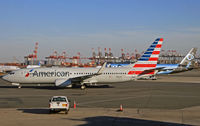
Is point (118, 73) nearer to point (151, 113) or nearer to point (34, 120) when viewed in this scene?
point (151, 113)

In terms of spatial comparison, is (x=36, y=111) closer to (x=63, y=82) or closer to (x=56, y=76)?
(x=63, y=82)

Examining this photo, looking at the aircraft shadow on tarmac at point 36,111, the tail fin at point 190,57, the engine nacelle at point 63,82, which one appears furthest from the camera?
the tail fin at point 190,57

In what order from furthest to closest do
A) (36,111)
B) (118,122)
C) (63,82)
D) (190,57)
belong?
1. (190,57)
2. (63,82)
3. (36,111)
4. (118,122)

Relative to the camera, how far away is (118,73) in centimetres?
4703

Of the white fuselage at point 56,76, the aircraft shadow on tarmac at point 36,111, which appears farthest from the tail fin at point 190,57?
the aircraft shadow on tarmac at point 36,111

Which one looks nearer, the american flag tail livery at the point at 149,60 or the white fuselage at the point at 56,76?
the white fuselage at the point at 56,76

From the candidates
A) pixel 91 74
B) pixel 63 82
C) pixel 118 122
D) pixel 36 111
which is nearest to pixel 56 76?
pixel 63 82

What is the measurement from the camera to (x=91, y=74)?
47.4 m

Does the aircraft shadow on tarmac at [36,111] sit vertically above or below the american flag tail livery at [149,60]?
below

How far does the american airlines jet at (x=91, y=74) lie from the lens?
153ft

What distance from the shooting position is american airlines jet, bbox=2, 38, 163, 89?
46750mm

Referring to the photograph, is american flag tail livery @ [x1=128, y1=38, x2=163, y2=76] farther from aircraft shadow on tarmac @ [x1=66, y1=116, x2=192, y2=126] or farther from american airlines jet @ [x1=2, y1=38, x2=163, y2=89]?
aircraft shadow on tarmac @ [x1=66, y1=116, x2=192, y2=126]

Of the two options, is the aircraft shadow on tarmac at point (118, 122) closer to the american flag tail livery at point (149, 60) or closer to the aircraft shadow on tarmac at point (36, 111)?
the aircraft shadow on tarmac at point (36, 111)

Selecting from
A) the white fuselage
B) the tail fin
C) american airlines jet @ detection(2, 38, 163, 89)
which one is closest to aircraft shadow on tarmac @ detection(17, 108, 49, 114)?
american airlines jet @ detection(2, 38, 163, 89)
